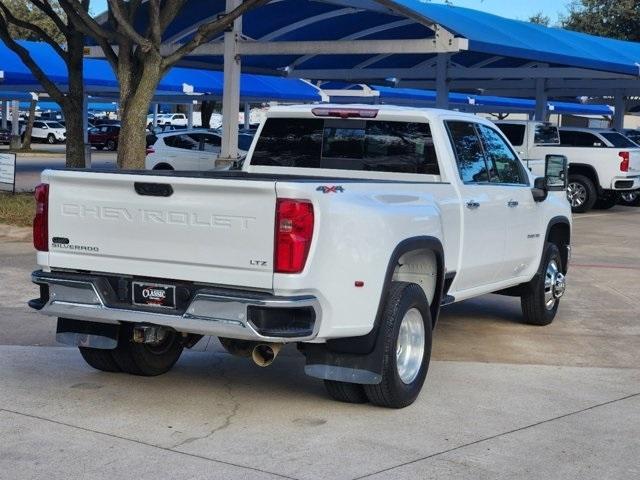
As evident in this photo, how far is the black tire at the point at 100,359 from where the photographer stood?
286 inches

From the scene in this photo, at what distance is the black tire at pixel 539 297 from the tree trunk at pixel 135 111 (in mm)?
7954

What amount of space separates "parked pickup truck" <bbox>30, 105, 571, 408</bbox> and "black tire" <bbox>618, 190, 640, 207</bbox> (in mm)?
18298

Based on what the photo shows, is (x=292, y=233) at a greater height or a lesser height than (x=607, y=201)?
greater

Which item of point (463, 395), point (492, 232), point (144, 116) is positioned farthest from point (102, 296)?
point (144, 116)

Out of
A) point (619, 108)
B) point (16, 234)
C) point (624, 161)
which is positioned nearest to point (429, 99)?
point (619, 108)

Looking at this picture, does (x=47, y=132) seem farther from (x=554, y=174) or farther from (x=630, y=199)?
(x=554, y=174)

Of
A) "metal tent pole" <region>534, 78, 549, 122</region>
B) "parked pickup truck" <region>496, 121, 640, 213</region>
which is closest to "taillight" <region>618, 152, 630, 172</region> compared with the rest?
"parked pickup truck" <region>496, 121, 640, 213</region>

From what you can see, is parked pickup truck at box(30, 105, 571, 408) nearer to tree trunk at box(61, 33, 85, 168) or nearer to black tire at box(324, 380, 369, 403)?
black tire at box(324, 380, 369, 403)

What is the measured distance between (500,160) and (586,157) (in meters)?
15.0

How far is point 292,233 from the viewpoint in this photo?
18.9 feet

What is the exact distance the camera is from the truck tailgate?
229 inches

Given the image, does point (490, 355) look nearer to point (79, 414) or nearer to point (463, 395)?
point (463, 395)

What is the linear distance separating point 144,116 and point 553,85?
19803 mm

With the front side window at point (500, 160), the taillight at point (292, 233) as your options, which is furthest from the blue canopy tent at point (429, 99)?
the taillight at point (292, 233)
